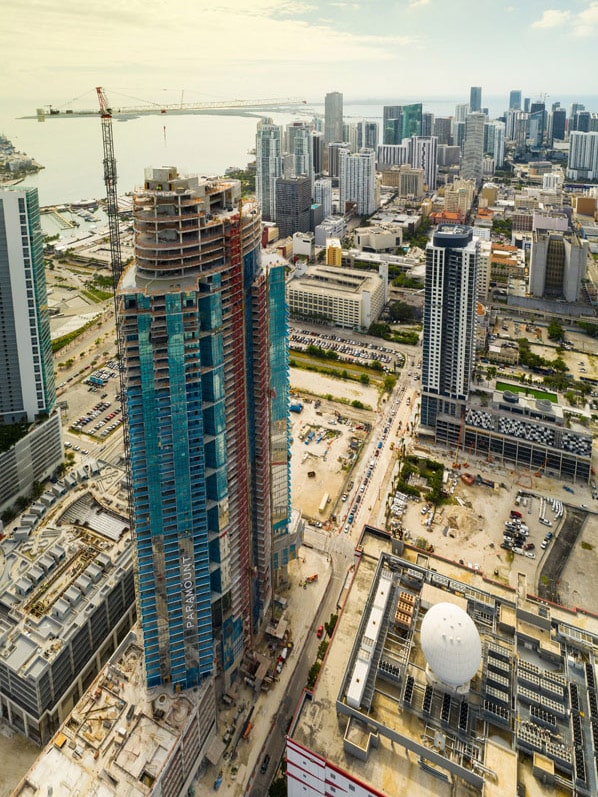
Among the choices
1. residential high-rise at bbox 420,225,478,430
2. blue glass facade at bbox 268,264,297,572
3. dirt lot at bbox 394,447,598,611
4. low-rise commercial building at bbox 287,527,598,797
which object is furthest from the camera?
residential high-rise at bbox 420,225,478,430

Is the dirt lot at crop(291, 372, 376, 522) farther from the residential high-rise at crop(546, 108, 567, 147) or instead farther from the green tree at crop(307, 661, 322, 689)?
the residential high-rise at crop(546, 108, 567, 147)

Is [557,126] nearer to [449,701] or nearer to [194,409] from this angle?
[194,409]

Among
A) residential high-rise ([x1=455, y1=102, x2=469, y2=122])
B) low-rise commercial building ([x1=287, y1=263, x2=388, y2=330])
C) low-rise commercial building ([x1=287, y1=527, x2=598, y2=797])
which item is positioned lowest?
low-rise commercial building ([x1=287, y1=527, x2=598, y2=797])

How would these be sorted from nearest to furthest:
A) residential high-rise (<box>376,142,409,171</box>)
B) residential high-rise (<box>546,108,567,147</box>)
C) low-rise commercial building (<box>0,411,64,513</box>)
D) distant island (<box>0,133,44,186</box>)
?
low-rise commercial building (<box>0,411,64,513</box>), distant island (<box>0,133,44,186</box>), residential high-rise (<box>376,142,409,171</box>), residential high-rise (<box>546,108,567,147</box>)

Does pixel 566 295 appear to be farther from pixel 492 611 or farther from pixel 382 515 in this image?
pixel 492 611

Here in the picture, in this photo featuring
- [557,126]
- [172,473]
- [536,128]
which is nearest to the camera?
[172,473]

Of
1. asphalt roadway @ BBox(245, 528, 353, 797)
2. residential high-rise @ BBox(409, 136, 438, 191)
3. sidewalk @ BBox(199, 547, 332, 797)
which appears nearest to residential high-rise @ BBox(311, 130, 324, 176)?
residential high-rise @ BBox(409, 136, 438, 191)

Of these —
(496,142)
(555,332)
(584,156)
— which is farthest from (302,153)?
(584,156)
